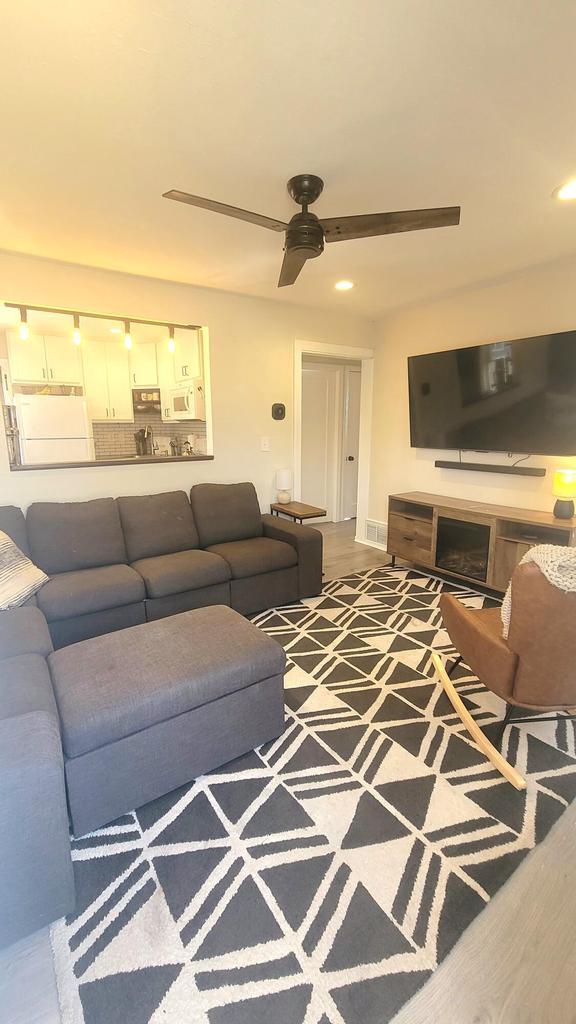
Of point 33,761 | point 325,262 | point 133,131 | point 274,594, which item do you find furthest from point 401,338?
point 33,761

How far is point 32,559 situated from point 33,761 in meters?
1.94

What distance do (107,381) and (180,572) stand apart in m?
3.24

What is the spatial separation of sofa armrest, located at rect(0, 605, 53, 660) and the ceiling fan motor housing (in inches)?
81.8

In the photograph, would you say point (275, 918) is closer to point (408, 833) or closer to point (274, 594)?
Answer: point (408, 833)

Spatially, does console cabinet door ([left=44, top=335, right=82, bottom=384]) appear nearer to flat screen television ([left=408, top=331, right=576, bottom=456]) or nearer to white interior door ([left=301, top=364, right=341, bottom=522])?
white interior door ([left=301, top=364, right=341, bottom=522])

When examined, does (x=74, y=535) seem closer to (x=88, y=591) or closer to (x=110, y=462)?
(x=88, y=591)

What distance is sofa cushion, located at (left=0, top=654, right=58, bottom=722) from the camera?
1405mm

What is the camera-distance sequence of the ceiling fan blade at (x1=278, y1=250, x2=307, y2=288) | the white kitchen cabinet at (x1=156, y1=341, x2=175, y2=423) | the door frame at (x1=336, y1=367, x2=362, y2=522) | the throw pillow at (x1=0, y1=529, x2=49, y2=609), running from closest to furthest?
the ceiling fan blade at (x1=278, y1=250, x2=307, y2=288) → the throw pillow at (x1=0, y1=529, x2=49, y2=609) → the white kitchen cabinet at (x1=156, y1=341, x2=175, y2=423) → the door frame at (x1=336, y1=367, x2=362, y2=522)

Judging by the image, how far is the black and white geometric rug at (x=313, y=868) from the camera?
1.10 metres

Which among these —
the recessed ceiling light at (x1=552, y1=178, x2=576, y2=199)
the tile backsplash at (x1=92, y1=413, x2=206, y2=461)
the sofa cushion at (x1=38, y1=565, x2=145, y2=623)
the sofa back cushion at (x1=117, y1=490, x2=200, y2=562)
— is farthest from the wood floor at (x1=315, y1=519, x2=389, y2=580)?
the recessed ceiling light at (x1=552, y1=178, x2=576, y2=199)

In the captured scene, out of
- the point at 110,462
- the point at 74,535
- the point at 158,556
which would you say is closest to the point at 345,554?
the point at 158,556

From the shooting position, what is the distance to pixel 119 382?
5145 millimetres

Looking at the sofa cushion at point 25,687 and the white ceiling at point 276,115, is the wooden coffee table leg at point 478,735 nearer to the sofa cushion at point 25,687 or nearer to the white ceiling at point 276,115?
the sofa cushion at point 25,687

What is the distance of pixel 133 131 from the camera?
1.66 metres
